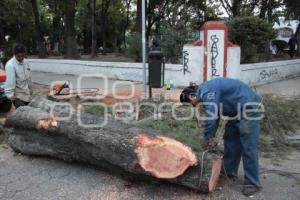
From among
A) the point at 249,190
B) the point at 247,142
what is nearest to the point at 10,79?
the point at 247,142

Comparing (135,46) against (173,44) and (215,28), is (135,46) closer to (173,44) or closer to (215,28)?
(173,44)

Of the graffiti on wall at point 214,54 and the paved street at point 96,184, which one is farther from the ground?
the graffiti on wall at point 214,54

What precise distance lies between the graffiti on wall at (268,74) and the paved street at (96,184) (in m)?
9.86

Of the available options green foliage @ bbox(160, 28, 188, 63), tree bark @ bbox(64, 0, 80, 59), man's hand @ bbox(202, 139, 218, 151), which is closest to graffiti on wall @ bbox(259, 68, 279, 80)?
green foliage @ bbox(160, 28, 188, 63)

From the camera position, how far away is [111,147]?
5180mm

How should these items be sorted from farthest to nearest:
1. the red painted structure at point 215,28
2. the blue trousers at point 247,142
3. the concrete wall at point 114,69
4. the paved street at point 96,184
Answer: the concrete wall at point 114,69 < the red painted structure at point 215,28 < the paved street at point 96,184 < the blue trousers at point 247,142

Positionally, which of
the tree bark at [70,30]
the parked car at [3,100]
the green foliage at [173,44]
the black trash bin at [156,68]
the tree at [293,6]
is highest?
the tree at [293,6]

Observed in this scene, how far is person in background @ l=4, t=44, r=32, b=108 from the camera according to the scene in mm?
6918

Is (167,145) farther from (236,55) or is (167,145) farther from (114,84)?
(114,84)

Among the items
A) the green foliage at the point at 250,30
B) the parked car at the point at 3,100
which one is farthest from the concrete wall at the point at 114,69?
the parked car at the point at 3,100

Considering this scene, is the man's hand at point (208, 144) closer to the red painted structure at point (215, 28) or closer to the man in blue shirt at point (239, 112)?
the man in blue shirt at point (239, 112)

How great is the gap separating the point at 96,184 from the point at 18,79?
2.58 m

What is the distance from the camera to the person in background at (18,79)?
692 centimetres

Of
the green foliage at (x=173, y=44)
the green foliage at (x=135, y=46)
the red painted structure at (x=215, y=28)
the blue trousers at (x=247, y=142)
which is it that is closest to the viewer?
the blue trousers at (x=247, y=142)
